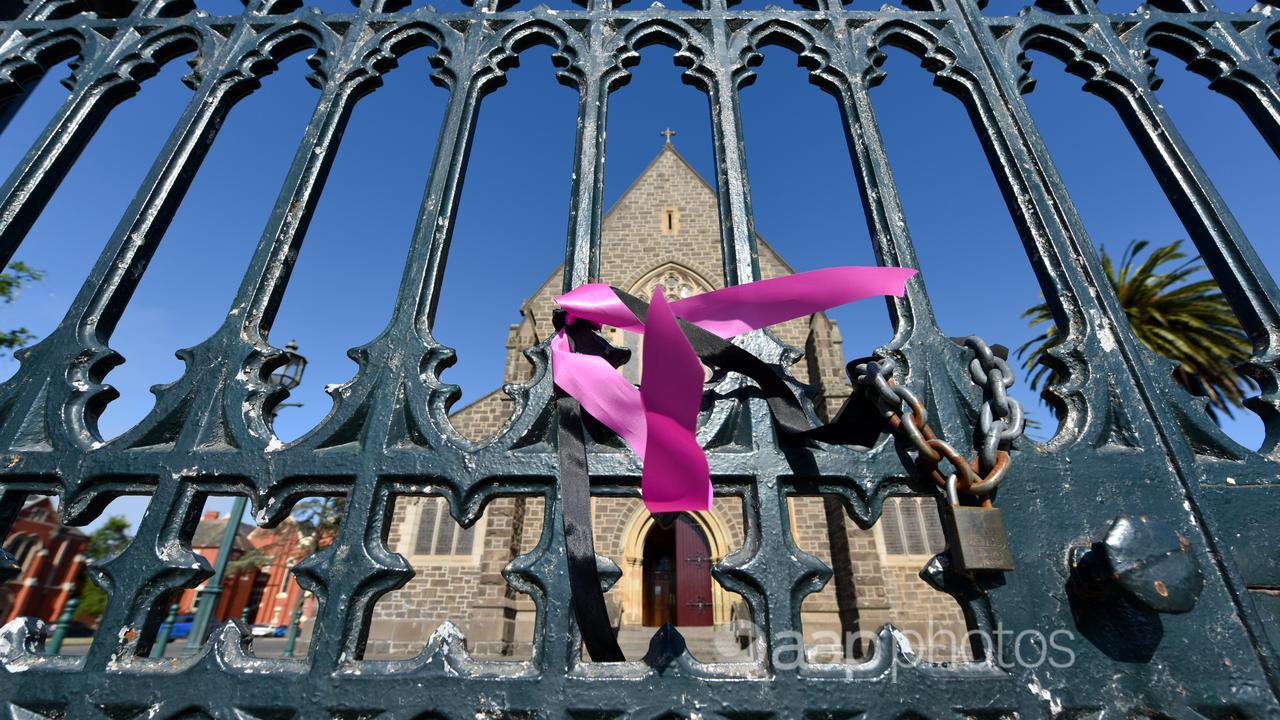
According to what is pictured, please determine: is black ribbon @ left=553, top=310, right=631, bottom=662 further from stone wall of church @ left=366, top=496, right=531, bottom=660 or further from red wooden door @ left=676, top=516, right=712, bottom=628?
red wooden door @ left=676, top=516, right=712, bottom=628

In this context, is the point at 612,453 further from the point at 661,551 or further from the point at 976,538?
the point at 661,551

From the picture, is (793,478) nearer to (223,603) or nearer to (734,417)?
(734,417)

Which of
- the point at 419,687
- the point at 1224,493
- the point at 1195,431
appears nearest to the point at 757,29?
the point at 1195,431

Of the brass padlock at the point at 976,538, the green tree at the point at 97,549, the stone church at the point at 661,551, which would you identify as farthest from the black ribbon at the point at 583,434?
the green tree at the point at 97,549

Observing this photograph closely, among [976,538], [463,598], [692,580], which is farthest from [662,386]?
[692,580]

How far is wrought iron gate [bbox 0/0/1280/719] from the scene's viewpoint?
3.88 ft

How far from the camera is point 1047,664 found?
1.18m

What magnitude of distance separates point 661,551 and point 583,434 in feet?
43.1

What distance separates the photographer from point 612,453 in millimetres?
1393

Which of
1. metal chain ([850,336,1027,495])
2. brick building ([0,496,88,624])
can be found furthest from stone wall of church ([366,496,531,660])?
brick building ([0,496,88,624])

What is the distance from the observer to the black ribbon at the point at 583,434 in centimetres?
115

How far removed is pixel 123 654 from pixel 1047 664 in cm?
197

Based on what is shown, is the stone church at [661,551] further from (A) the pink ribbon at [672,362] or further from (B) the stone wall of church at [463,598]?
(A) the pink ribbon at [672,362]

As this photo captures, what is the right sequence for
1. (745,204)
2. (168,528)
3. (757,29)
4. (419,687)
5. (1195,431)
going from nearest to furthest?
(419,687), (168,528), (1195,431), (745,204), (757,29)
